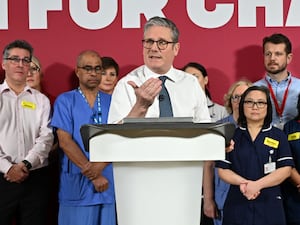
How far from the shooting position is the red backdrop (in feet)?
13.3

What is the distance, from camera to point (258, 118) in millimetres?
2934

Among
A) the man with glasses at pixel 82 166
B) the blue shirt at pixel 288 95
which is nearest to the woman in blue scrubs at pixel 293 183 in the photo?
the blue shirt at pixel 288 95

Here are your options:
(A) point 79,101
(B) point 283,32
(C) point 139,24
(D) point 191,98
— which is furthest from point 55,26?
(D) point 191,98

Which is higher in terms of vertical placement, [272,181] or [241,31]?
[241,31]

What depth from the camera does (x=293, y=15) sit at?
4.04 meters

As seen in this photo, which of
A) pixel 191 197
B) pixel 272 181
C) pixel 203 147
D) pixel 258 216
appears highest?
pixel 203 147

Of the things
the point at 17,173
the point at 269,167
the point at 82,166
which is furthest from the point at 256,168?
the point at 17,173

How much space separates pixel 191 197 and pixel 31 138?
7.39 ft

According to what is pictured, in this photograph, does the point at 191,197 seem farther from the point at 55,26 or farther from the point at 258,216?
the point at 55,26

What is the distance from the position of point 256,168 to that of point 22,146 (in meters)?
1.45

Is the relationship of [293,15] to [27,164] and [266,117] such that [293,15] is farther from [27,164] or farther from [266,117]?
[27,164]

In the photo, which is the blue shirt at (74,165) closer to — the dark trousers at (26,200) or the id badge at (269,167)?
the dark trousers at (26,200)

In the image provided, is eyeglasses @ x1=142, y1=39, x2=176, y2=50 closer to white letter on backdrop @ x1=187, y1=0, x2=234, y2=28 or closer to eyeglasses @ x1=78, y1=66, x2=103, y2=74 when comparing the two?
eyeglasses @ x1=78, y1=66, x2=103, y2=74

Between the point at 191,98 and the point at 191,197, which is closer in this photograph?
the point at 191,197
